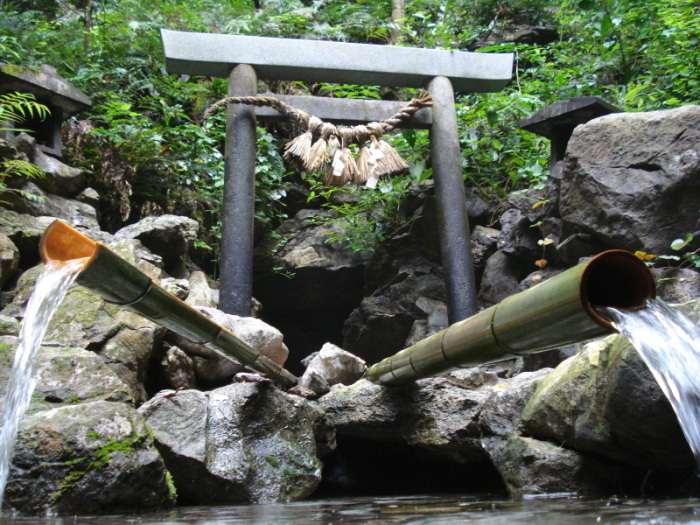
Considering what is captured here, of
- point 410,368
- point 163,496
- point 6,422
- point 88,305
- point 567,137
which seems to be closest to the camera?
point 6,422

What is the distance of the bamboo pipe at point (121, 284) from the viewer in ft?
6.97

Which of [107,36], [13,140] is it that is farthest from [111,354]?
[107,36]

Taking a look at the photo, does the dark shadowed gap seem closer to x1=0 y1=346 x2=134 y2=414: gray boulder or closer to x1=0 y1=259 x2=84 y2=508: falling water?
x1=0 y1=346 x2=134 y2=414: gray boulder

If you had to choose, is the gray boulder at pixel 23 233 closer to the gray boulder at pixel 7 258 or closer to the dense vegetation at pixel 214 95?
the gray boulder at pixel 7 258

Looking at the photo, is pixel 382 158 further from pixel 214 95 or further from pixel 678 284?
pixel 214 95

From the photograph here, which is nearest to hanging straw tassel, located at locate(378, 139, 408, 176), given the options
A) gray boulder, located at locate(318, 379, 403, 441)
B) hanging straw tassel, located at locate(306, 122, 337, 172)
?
hanging straw tassel, located at locate(306, 122, 337, 172)

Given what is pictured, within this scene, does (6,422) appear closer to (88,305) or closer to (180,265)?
(88,305)

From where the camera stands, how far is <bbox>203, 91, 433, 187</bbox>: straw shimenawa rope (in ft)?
19.2

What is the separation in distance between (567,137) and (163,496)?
5310 millimetres

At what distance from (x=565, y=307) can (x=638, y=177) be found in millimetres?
3589

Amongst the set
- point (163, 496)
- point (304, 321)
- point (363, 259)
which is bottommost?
point (163, 496)

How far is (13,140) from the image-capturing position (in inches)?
230

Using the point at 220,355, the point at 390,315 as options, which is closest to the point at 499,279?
the point at 390,315

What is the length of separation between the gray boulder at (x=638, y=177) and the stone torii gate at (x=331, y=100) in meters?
1.21
